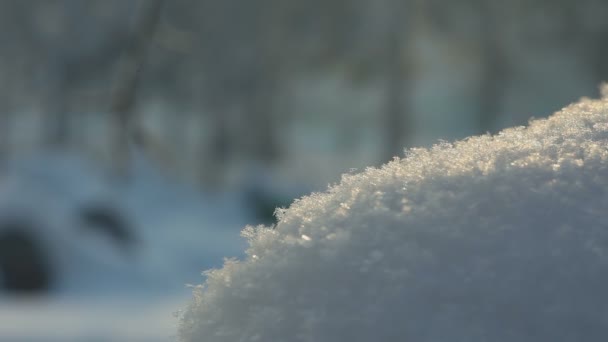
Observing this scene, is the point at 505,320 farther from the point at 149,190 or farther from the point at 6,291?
the point at 149,190

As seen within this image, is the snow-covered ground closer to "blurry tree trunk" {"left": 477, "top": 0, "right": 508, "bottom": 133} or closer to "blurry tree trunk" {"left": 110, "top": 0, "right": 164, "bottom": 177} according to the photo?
"blurry tree trunk" {"left": 110, "top": 0, "right": 164, "bottom": 177}

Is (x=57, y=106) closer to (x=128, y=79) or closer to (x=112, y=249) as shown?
(x=128, y=79)

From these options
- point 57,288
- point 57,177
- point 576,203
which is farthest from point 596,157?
point 57,177

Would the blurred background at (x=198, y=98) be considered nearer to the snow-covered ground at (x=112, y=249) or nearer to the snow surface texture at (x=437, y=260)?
the snow-covered ground at (x=112, y=249)

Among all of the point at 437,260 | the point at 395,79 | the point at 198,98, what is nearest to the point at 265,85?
the point at 198,98

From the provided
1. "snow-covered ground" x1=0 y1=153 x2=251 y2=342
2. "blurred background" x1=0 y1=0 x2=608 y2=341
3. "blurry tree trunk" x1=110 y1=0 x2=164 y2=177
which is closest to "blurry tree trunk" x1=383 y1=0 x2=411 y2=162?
"blurred background" x1=0 y1=0 x2=608 y2=341

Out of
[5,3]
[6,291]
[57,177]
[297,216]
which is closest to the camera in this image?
[297,216]
